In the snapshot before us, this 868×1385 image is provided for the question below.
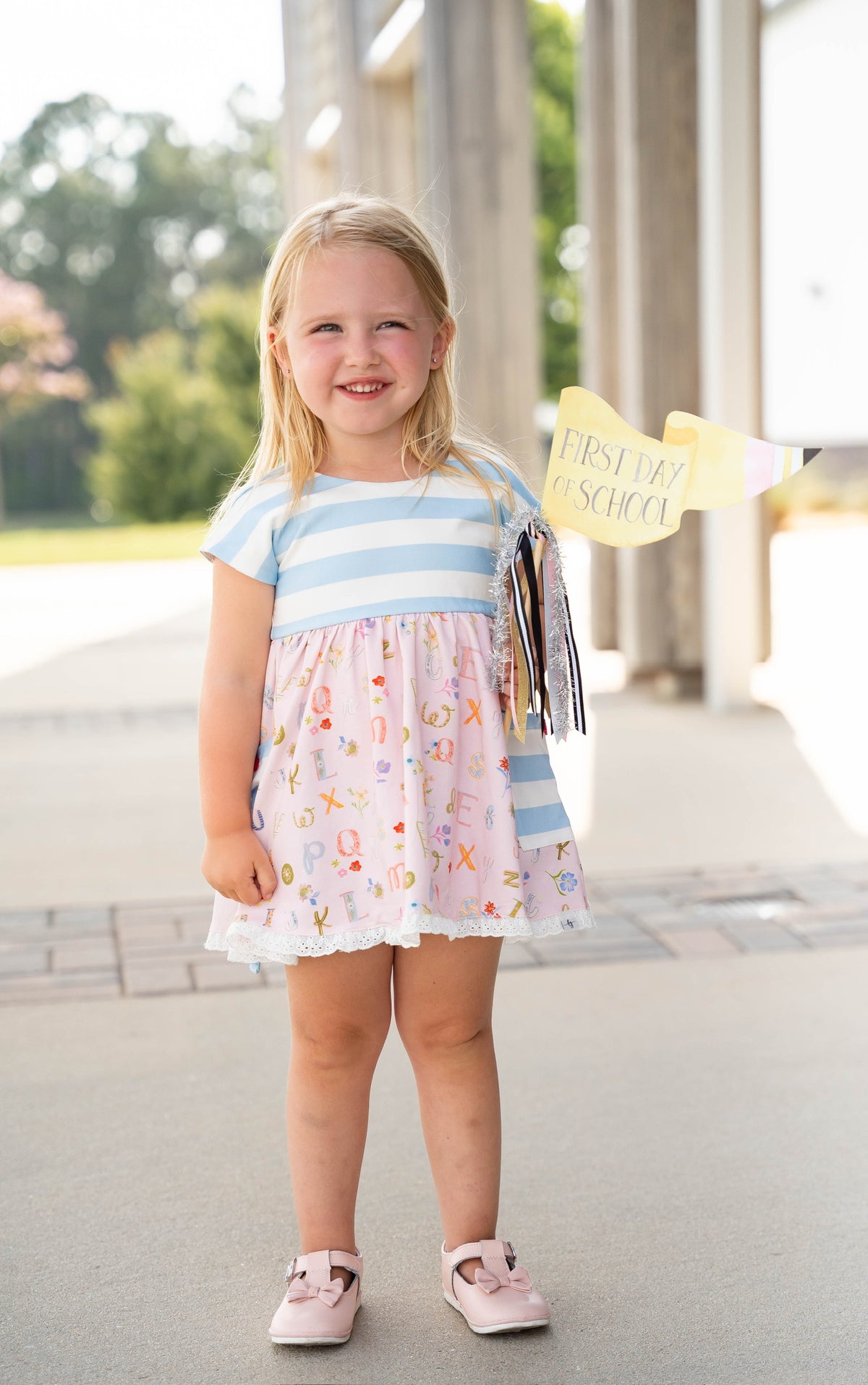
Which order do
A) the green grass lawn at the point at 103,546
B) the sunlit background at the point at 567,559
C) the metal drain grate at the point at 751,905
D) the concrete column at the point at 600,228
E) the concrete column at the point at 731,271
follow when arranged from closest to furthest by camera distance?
the metal drain grate at the point at 751,905 → the sunlit background at the point at 567,559 → the concrete column at the point at 731,271 → the concrete column at the point at 600,228 → the green grass lawn at the point at 103,546

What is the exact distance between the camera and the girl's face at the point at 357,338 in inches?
73.7

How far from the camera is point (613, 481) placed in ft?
6.42

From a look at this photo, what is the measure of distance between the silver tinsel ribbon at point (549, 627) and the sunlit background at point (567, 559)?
1551 mm

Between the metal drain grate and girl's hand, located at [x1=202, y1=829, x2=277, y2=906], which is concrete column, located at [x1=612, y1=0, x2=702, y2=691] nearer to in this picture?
the metal drain grate

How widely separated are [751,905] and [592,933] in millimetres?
432

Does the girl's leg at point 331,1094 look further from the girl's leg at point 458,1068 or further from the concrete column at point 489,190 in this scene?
the concrete column at point 489,190

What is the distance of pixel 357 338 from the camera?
1868 mm

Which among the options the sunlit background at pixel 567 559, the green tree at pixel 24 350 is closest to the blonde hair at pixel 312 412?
the sunlit background at pixel 567 559

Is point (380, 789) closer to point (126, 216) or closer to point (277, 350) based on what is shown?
point (277, 350)

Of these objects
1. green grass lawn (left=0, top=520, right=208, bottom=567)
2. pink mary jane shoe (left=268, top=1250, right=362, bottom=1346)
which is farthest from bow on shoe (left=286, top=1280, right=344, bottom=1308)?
green grass lawn (left=0, top=520, right=208, bottom=567)

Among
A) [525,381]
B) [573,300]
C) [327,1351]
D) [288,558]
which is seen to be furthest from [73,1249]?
[573,300]

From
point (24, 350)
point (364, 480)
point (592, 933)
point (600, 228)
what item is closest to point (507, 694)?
point (364, 480)

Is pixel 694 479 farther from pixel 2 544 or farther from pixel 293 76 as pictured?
pixel 2 544

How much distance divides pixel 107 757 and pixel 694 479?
4.07 meters
